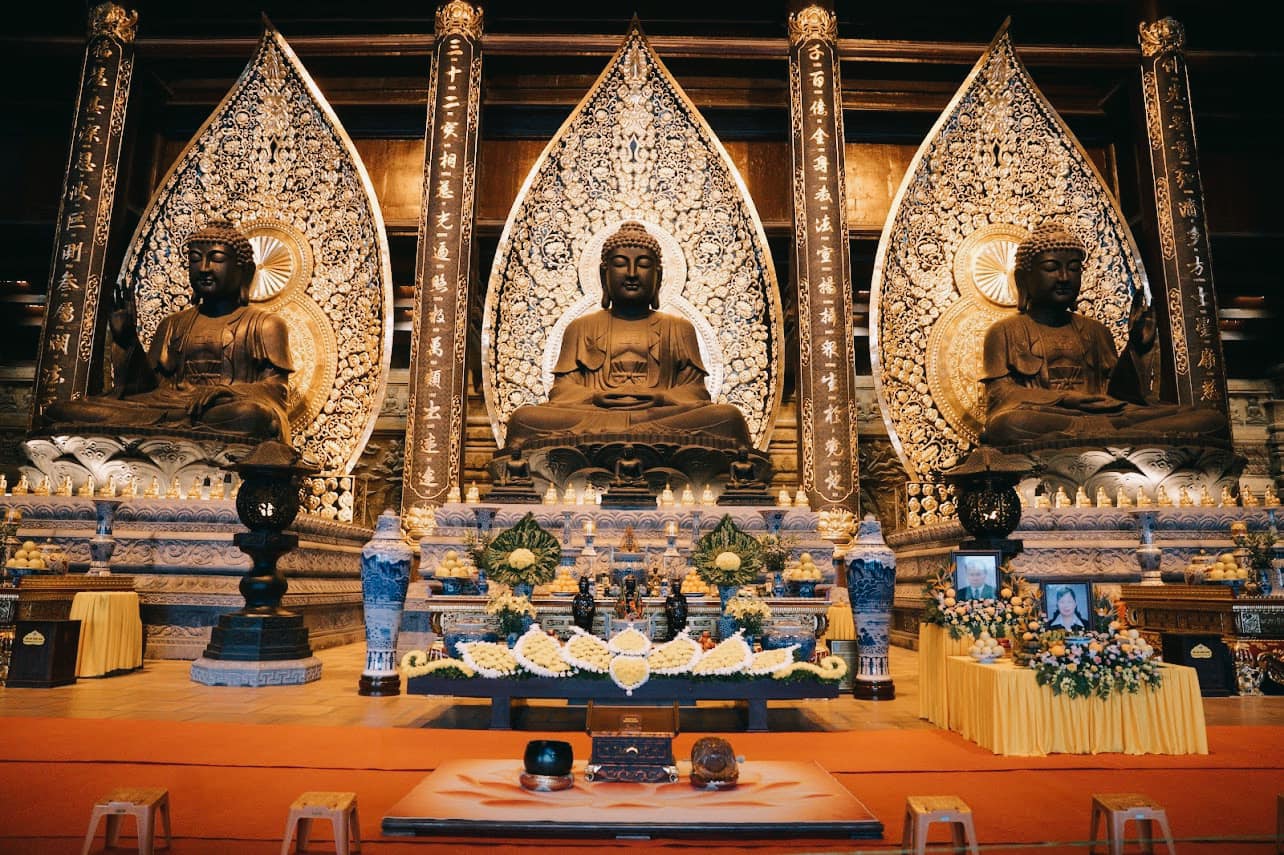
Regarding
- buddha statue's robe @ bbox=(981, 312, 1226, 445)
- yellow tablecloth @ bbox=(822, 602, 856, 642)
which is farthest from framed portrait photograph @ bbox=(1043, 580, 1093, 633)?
buddha statue's robe @ bbox=(981, 312, 1226, 445)

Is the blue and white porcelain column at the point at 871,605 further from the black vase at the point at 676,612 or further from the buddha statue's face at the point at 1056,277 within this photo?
the buddha statue's face at the point at 1056,277

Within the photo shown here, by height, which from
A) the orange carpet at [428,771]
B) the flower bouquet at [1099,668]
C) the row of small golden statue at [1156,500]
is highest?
the row of small golden statue at [1156,500]

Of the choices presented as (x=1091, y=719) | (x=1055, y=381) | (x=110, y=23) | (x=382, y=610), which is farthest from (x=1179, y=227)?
(x=110, y=23)

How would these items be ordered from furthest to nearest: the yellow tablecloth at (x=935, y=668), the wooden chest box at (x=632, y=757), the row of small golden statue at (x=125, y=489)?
the row of small golden statue at (x=125, y=489), the yellow tablecloth at (x=935, y=668), the wooden chest box at (x=632, y=757)

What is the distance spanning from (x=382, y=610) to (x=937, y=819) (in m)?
3.47

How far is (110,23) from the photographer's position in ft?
28.4

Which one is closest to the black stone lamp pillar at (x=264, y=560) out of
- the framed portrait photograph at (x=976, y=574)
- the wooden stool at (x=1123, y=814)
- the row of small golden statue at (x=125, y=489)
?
the row of small golden statue at (x=125, y=489)

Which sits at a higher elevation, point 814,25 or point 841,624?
point 814,25

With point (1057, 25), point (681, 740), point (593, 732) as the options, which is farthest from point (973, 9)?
point (593, 732)

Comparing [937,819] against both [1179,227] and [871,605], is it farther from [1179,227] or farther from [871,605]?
[1179,227]

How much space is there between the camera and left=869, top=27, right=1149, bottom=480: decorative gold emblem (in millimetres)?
8250

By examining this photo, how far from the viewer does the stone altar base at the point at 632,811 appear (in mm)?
2279

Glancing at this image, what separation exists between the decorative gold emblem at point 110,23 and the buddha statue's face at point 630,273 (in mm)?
5152

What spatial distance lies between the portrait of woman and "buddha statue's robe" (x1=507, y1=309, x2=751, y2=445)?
319 cm
